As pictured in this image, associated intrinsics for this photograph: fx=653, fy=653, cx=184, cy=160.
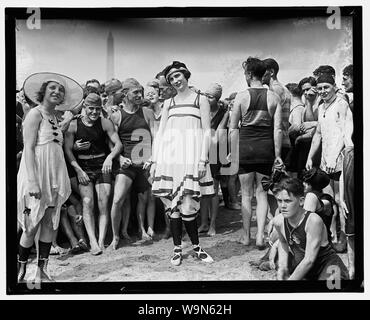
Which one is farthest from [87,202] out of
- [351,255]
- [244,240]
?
[351,255]

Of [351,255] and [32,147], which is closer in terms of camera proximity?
[32,147]

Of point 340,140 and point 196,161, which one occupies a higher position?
point 340,140

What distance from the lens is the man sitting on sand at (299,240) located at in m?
5.16

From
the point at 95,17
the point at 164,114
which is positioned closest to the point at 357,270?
the point at 164,114

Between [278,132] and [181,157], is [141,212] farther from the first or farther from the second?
[278,132]

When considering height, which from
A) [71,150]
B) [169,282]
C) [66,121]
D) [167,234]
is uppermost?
[66,121]

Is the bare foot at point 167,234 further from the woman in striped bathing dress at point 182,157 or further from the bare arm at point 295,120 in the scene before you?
the bare arm at point 295,120

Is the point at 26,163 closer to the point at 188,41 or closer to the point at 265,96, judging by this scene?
the point at 188,41

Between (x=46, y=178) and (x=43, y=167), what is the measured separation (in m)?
0.09

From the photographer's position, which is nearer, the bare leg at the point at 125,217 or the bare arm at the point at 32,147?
A: the bare arm at the point at 32,147

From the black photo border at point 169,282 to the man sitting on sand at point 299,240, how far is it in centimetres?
9

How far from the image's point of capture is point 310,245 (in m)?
5.17

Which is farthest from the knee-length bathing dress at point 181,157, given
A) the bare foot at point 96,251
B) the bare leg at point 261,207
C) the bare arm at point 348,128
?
the bare arm at point 348,128
